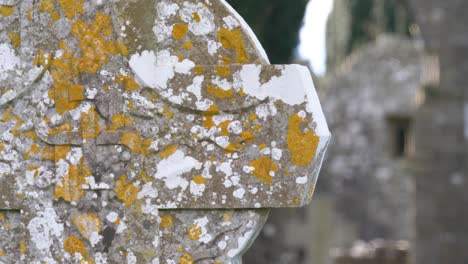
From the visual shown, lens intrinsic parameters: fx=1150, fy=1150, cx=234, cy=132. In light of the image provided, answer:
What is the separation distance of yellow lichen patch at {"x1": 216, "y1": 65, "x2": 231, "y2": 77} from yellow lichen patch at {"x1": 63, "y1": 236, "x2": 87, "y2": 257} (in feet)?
1.83

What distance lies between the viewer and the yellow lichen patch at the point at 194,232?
9.45 ft

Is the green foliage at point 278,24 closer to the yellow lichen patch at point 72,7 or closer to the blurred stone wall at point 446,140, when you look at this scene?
the yellow lichen patch at point 72,7

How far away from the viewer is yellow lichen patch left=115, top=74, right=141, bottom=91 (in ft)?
9.52

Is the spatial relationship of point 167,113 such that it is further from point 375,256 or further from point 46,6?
point 375,256

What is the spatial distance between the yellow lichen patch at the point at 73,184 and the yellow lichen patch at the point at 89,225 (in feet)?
0.18

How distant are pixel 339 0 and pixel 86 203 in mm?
20231

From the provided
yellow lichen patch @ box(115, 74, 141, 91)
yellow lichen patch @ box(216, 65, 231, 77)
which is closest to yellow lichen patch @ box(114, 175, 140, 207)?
yellow lichen patch @ box(115, 74, 141, 91)

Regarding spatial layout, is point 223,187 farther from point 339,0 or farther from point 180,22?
point 339,0

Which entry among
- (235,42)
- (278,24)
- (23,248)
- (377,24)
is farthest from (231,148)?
(377,24)

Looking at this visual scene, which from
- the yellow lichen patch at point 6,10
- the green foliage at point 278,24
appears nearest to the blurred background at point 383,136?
the green foliage at point 278,24

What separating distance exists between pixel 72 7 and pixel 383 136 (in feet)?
59.9

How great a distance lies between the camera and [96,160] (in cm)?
292

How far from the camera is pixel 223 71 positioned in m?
2.87

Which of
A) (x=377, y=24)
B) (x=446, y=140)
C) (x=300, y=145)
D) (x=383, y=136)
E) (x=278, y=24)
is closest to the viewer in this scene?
(x=300, y=145)
